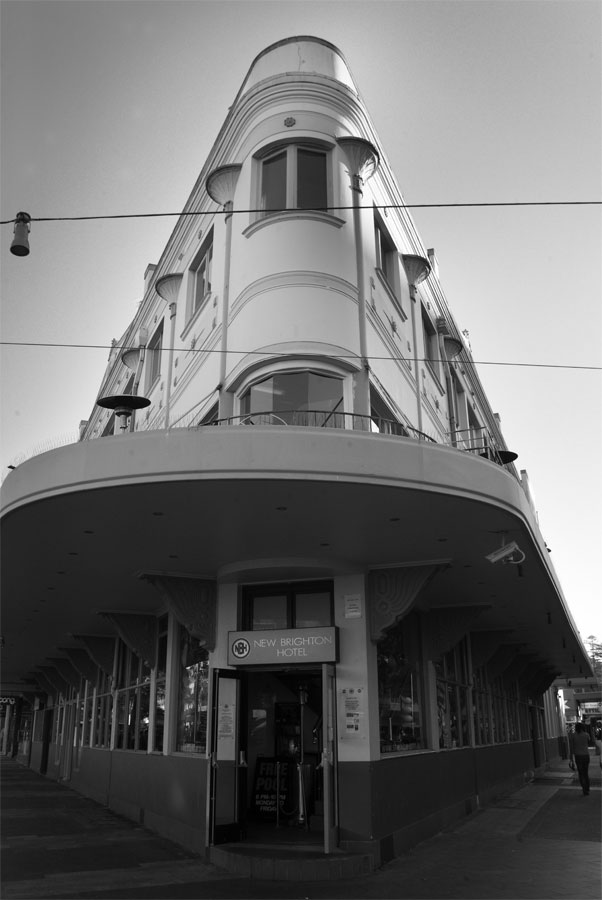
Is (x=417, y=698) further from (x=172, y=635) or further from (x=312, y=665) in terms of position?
(x=172, y=635)

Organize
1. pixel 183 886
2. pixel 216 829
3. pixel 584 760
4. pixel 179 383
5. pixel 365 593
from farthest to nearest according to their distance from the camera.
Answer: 1. pixel 584 760
2. pixel 179 383
3. pixel 365 593
4. pixel 216 829
5. pixel 183 886

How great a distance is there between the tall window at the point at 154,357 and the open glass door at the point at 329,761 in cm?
872

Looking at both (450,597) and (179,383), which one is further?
(179,383)

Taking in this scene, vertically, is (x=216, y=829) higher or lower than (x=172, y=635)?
lower

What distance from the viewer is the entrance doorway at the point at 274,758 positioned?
988cm

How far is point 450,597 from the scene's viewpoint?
43.1ft

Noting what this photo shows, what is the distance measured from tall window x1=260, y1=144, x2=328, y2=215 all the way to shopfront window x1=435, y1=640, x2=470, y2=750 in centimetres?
835

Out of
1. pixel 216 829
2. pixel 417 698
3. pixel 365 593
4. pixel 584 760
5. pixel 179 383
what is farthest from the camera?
pixel 584 760

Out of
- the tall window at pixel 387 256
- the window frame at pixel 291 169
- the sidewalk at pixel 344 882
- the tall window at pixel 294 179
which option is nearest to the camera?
the sidewalk at pixel 344 882

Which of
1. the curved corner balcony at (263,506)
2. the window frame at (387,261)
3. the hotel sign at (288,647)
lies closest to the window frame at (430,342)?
the window frame at (387,261)

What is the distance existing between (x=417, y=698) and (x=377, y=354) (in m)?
5.92

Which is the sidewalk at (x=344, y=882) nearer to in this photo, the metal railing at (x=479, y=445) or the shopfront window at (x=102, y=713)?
the shopfront window at (x=102, y=713)

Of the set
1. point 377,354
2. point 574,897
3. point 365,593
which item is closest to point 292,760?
point 365,593


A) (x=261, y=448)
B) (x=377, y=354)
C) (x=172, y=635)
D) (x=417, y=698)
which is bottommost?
(x=417, y=698)
